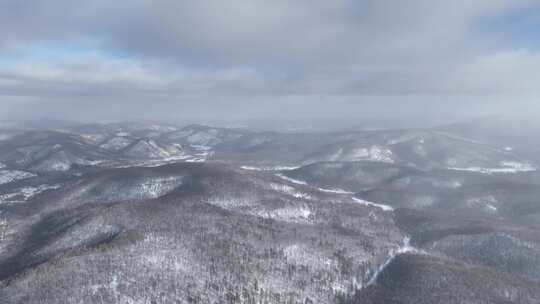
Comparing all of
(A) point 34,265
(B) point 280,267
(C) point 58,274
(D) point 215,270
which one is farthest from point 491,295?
(A) point 34,265

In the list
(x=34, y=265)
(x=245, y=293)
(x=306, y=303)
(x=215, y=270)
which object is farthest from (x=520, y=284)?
(x=34, y=265)

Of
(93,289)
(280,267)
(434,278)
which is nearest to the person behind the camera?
(93,289)

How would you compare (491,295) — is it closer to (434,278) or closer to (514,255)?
(434,278)

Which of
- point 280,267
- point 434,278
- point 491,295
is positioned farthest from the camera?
point 280,267

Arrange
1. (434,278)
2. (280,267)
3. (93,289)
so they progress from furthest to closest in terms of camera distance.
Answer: (280,267)
(434,278)
(93,289)

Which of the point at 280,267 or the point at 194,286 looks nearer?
the point at 194,286

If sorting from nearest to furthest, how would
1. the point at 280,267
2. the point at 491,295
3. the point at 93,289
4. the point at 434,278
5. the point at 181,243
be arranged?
1. the point at 93,289
2. the point at 491,295
3. the point at 434,278
4. the point at 280,267
5. the point at 181,243

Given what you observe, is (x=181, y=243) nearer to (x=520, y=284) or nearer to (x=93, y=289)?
(x=93, y=289)

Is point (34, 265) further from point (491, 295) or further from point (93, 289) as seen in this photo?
point (491, 295)

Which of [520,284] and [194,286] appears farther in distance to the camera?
[520,284]
